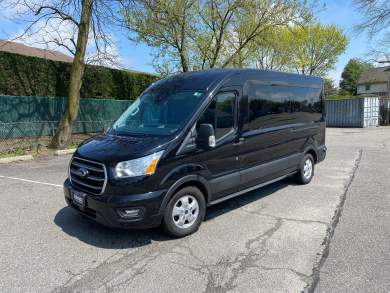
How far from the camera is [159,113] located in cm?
471

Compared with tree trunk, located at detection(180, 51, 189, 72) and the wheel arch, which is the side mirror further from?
tree trunk, located at detection(180, 51, 189, 72)

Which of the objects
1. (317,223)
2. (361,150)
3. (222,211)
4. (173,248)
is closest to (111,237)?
(173,248)

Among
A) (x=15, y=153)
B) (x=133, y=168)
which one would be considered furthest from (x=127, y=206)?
(x=15, y=153)

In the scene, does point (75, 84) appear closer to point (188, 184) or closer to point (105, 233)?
point (105, 233)

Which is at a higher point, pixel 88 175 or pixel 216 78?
pixel 216 78

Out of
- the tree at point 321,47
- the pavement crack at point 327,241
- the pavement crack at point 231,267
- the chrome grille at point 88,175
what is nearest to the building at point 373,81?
the tree at point 321,47

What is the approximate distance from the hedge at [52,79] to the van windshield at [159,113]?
11.8 metres

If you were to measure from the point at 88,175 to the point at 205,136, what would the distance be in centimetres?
157

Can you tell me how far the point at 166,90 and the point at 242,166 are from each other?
5.52ft

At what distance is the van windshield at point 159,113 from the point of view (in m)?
4.36

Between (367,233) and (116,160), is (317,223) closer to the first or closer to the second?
(367,233)

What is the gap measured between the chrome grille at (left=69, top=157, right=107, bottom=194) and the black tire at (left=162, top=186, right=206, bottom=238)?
87 cm

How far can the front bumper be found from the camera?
12.3 feet

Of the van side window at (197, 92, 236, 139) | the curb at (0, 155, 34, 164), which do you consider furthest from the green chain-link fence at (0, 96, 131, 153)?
the van side window at (197, 92, 236, 139)
